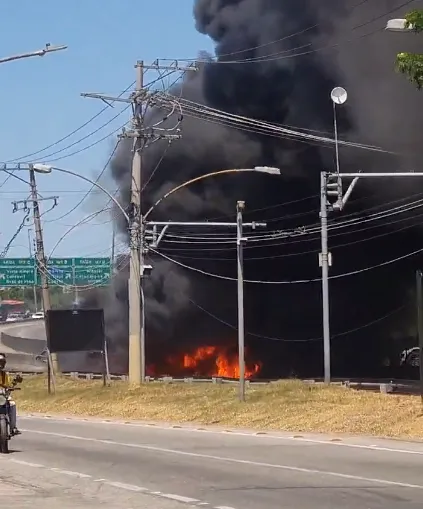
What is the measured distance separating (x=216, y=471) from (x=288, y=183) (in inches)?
1693

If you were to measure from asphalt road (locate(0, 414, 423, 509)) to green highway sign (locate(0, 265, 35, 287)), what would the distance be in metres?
30.9

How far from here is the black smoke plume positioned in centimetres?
5412

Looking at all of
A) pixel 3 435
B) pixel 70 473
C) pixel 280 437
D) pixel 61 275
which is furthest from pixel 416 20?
pixel 61 275

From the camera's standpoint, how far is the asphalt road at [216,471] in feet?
44.0

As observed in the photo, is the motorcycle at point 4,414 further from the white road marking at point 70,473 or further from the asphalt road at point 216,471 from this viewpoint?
the white road marking at point 70,473

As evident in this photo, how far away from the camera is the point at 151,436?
2534 centimetres

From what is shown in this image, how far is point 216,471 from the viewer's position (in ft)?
55.1

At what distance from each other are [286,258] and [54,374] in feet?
57.3

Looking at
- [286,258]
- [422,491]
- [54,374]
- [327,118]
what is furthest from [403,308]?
[422,491]

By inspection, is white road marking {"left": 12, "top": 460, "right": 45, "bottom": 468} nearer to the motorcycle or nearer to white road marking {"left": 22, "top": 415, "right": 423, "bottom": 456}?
the motorcycle

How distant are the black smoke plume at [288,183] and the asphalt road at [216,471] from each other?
29.6 metres

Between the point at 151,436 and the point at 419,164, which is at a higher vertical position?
the point at 419,164

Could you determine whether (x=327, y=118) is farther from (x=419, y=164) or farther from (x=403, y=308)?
(x=403, y=308)

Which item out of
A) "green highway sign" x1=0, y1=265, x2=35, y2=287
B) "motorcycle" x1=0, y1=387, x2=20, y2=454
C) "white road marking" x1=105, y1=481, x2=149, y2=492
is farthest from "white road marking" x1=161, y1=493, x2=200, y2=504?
"green highway sign" x1=0, y1=265, x2=35, y2=287
